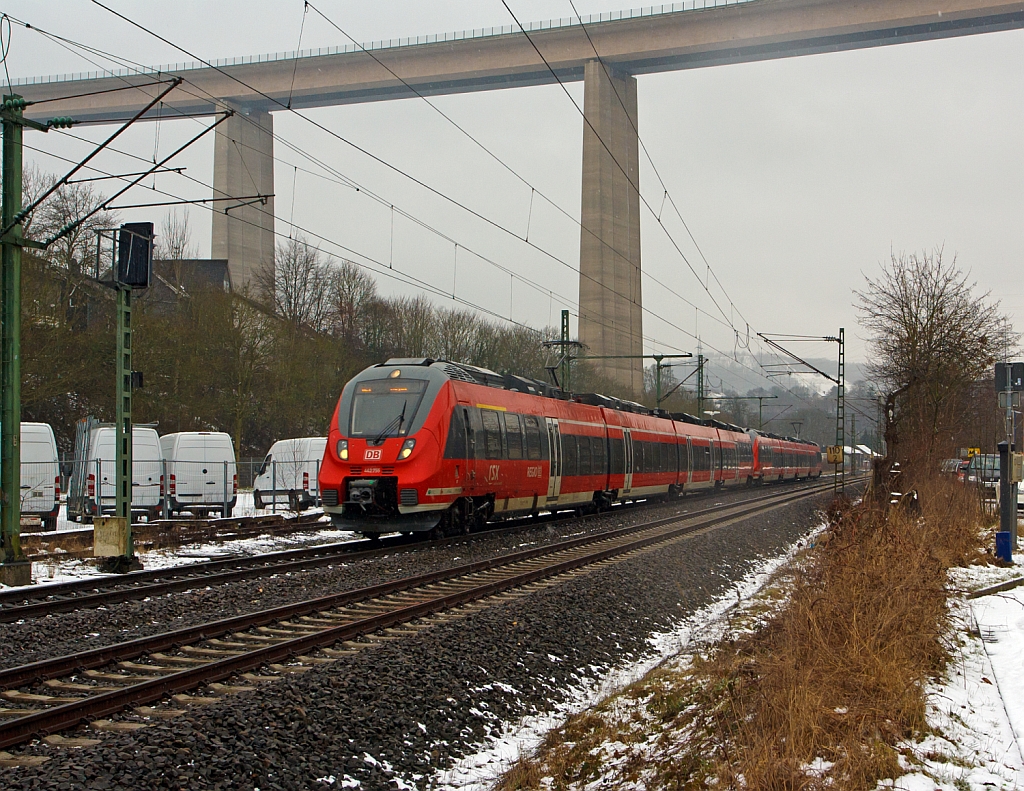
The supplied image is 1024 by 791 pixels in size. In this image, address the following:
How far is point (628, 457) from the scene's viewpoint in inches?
1164

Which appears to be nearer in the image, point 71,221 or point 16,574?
point 16,574

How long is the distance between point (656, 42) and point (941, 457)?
48.6 m

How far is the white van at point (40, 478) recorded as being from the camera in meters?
22.9

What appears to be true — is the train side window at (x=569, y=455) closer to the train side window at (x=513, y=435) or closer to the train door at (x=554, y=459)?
the train door at (x=554, y=459)

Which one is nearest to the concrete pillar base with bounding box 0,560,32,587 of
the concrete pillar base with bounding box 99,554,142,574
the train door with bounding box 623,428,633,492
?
the concrete pillar base with bounding box 99,554,142,574

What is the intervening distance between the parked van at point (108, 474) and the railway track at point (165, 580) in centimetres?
969

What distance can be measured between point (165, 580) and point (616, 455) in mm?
16828

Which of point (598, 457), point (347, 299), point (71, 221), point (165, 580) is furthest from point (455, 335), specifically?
point (165, 580)

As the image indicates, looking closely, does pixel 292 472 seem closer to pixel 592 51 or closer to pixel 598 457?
pixel 598 457

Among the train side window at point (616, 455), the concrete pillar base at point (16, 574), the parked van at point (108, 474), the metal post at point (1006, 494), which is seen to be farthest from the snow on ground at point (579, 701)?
the parked van at point (108, 474)

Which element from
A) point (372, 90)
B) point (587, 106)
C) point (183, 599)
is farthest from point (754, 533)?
point (372, 90)

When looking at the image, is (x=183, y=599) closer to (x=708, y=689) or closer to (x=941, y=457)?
(x=708, y=689)

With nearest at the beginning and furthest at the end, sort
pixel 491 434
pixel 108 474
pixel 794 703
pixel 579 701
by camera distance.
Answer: pixel 794 703 < pixel 579 701 < pixel 491 434 < pixel 108 474

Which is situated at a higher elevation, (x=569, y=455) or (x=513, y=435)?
(x=513, y=435)
